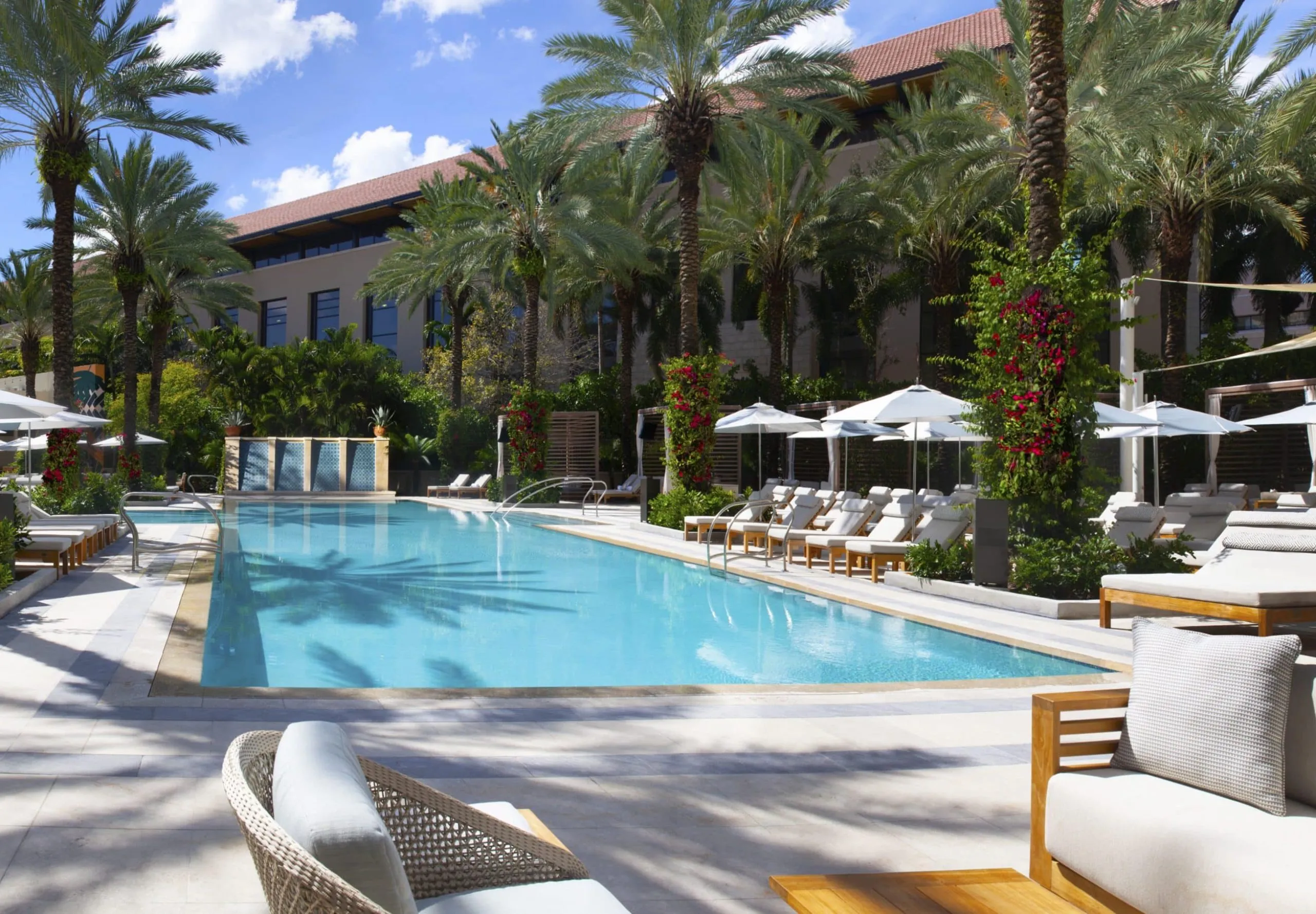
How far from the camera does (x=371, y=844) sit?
173 centimetres

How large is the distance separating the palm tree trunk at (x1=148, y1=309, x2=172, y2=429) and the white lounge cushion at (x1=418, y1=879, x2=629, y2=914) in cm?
3028

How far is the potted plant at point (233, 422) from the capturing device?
3481 centimetres

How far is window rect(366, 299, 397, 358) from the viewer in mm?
45625

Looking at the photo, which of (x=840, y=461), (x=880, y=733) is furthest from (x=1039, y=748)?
(x=840, y=461)

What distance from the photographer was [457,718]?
5785 millimetres

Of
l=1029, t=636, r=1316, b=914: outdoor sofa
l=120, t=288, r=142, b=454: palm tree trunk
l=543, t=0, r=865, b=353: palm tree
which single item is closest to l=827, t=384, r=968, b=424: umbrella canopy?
l=543, t=0, r=865, b=353: palm tree

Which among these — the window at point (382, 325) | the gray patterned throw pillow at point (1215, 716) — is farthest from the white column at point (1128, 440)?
the window at point (382, 325)

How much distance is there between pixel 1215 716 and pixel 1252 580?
528cm

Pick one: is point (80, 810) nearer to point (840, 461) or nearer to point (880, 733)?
point (880, 733)

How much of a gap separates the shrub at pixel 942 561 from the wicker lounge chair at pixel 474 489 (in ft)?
64.3

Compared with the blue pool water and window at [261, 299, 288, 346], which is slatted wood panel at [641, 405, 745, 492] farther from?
window at [261, 299, 288, 346]

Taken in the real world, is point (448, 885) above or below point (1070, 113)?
below

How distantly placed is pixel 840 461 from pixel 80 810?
22.5 metres

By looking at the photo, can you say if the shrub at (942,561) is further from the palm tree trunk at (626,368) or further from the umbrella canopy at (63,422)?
the palm tree trunk at (626,368)
